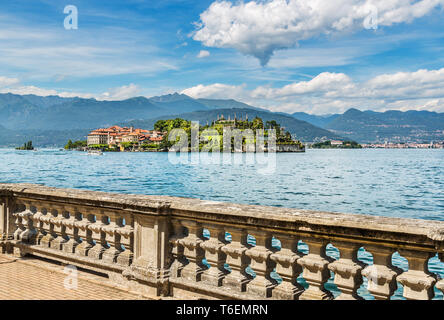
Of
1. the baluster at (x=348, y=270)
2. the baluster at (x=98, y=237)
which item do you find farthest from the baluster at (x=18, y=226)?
the baluster at (x=348, y=270)

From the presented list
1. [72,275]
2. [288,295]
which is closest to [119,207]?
[72,275]

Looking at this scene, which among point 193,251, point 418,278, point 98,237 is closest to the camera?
point 418,278

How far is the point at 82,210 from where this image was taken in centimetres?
631

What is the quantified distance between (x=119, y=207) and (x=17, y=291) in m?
1.67

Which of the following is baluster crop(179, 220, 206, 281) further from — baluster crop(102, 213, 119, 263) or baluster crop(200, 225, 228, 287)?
baluster crop(102, 213, 119, 263)

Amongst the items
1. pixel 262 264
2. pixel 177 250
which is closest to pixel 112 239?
pixel 177 250

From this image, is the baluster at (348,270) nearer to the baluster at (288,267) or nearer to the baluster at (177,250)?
the baluster at (288,267)

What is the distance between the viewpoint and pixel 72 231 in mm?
6543

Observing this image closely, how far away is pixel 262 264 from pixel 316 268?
61 centimetres

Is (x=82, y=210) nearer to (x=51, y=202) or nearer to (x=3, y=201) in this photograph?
(x=51, y=202)

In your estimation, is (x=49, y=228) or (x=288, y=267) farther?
(x=49, y=228)

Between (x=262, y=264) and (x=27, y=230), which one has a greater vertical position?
(x=262, y=264)

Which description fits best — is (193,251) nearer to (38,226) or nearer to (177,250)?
(177,250)

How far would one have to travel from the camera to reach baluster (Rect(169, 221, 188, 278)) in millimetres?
5328
